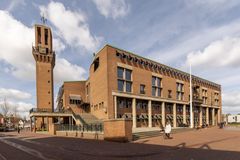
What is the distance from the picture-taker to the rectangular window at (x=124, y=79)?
42.4 meters

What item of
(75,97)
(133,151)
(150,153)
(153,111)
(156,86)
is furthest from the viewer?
(75,97)

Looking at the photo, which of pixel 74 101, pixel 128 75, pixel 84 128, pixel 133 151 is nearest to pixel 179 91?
pixel 128 75

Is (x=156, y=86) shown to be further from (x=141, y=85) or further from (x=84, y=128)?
(x=84, y=128)

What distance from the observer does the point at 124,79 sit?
140ft

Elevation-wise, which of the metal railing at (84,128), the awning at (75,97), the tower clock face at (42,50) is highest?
the tower clock face at (42,50)

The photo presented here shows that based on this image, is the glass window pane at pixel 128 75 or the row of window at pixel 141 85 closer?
the row of window at pixel 141 85

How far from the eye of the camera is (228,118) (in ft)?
314

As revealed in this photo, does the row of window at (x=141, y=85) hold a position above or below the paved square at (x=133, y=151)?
above

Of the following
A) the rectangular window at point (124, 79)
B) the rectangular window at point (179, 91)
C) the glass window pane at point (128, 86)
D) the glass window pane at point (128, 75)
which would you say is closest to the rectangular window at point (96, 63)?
the rectangular window at point (124, 79)

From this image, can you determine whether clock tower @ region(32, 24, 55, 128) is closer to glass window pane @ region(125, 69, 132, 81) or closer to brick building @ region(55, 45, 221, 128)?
brick building @ region(55, 45, 221, 128)

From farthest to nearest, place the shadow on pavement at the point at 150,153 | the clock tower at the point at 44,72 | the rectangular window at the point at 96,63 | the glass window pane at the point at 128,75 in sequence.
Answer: the clock tower at the point at 44,72, the rectangular window at the point at 96,63, the glass window pane at the point at 128,75, the shadow on pavement at the point at 150,153

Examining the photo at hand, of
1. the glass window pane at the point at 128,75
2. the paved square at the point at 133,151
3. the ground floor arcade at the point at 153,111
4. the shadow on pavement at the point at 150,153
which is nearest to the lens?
the shadow on pavement at the point at 150,153

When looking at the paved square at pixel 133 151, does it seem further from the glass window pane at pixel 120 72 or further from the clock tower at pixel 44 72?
the clock tower at pixel 44 72

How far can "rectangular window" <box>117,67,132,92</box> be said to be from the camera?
42.4 m
